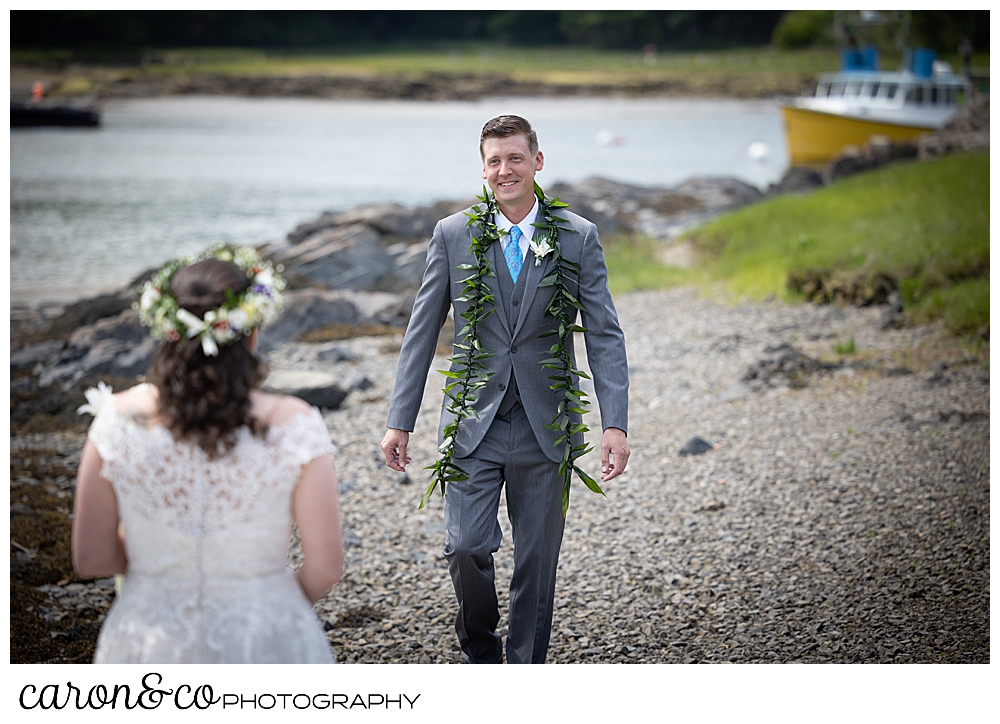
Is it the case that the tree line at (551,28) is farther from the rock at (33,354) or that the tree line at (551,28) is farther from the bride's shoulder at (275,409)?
the bride's shoulder at (275,409)

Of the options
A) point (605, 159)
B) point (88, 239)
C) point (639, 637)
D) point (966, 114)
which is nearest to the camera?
point (639, 637)

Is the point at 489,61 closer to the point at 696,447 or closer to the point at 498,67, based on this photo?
the point at 498,67

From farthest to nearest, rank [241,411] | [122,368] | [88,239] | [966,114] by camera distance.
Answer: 1. [966,114]
2. [88,239]
3. [122,368]
4. [241,411]

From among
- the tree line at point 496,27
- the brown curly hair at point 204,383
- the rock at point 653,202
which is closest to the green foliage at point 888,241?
the rock at point 653,202

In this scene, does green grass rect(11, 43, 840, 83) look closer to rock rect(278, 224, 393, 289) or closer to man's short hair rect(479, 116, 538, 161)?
rock rect(278, 224, 393, 289)

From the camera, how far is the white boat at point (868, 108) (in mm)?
27906

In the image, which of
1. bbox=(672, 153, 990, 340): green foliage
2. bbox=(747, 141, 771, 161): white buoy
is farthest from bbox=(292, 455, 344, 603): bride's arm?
bbox=(747, 141, 771, 161): white buoy

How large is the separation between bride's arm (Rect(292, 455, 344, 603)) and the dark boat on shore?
2601 cm

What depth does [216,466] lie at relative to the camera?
2176mm

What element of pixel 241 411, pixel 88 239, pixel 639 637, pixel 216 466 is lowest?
pixel 88 239

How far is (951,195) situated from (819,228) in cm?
216

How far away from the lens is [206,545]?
2236 millimetres
